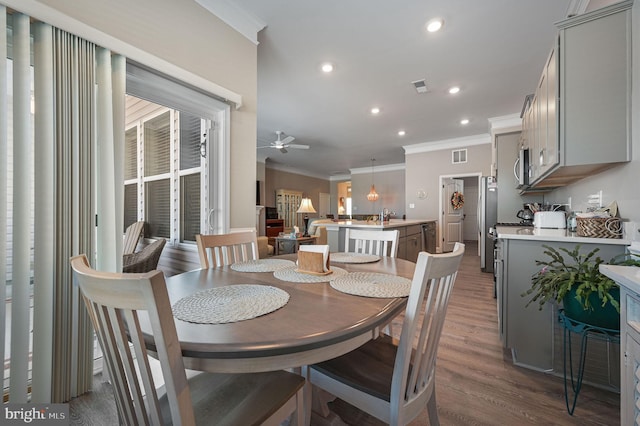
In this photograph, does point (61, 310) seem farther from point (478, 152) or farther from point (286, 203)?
point (286, 203)

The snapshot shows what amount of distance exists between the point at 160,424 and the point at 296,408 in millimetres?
465

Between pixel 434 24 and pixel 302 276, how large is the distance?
252cm

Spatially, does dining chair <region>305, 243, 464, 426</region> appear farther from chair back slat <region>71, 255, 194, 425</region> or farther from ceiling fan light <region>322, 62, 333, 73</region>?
ceiling fan light <region>322, 62, 333, 73</region>

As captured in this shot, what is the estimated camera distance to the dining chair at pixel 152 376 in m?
0.55

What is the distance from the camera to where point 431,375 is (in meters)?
1.07

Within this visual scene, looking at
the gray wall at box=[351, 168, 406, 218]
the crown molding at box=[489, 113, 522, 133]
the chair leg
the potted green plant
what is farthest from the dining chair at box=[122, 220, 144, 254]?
the gray wall at box=[351, 168, 406, 218]

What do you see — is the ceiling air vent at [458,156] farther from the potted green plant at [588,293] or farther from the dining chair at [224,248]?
the dining chair at [224,248]

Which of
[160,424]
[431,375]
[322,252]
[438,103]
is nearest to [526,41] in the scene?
[438,103]

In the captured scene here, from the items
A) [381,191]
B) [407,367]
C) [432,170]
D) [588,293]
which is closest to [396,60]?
[588,293]

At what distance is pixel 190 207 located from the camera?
9.57ft

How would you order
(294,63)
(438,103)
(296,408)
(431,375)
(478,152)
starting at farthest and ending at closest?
(478,152)
(438,103)
(294,63)
(431,375)
(296,408)

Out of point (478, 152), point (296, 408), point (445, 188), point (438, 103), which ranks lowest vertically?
point (296, 408)

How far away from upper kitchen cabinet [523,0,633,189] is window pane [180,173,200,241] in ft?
10.0

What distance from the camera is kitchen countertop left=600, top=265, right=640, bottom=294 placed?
0.69 metres
